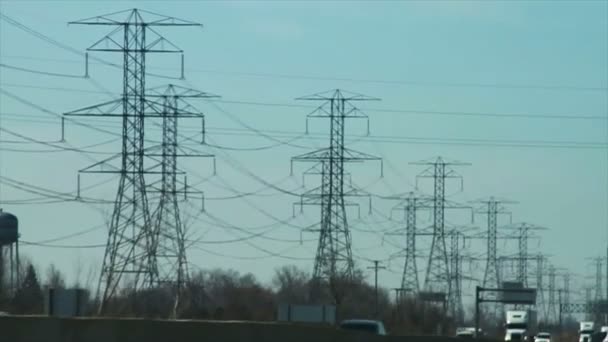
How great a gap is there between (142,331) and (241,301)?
7520cm

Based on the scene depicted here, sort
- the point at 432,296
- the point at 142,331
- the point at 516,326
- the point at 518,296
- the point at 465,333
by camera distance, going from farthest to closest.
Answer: the point at 516,326 → the point at 432,296 → the point at 465,333 → the point at 518,296 → the point at 142,331

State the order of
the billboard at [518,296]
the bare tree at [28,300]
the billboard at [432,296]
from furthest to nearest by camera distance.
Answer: the billboard at [432,296]
the billboard at [518,296]
the bare tree at [28,300]

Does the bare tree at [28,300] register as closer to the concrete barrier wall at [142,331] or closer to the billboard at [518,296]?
the concrete barrier wall at [142,331]

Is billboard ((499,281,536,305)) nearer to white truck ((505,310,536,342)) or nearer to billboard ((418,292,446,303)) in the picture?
white truck ((505,310,536,342))

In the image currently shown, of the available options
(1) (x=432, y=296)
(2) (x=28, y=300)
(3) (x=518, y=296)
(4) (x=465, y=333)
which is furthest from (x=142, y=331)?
(1) (x=432, y=296)

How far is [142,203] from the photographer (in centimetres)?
5462

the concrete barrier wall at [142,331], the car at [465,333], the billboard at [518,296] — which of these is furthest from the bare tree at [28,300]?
the billboard at [518,296]

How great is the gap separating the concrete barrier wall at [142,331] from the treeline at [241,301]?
19.1 meters

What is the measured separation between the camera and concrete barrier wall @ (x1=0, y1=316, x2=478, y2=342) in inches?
1219

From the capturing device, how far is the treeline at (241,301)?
66.3 m

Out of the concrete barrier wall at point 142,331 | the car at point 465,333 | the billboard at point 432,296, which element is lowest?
the car at point 465,333

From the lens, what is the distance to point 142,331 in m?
34.2

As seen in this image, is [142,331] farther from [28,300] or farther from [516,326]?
[516,326]

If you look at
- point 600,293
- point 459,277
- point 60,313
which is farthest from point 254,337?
point 600,293
